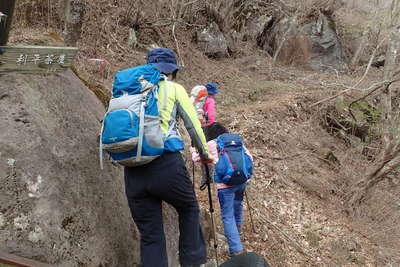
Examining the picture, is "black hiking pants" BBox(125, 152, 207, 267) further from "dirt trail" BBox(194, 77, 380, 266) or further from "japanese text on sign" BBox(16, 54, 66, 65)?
"dirt trail" BBox(194, 77, 380, 266)

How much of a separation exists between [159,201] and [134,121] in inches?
31.4

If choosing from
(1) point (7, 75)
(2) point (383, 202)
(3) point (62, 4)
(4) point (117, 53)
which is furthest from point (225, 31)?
(1) point (7, 75)

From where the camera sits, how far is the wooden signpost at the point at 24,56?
2.85 meters

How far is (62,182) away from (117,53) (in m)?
8.85

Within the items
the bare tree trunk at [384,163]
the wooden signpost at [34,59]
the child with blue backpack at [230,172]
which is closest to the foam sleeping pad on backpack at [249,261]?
the child with blue backpack at [230,172]

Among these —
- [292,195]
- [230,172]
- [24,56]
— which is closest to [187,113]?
[24,56]

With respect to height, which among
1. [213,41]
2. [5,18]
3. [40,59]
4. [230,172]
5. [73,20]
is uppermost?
[5,18]

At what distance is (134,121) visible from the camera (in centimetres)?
295

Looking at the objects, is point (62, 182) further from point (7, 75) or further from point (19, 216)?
point (7, 75)

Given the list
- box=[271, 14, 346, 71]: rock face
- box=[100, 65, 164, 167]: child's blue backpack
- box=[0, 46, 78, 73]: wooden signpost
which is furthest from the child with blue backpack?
box=[271, 14, 346, 71]: rock face

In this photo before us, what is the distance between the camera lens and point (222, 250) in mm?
5535

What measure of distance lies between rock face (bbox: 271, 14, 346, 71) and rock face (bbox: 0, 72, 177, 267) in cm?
1691

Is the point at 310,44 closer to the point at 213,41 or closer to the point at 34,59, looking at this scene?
the point at 213,41

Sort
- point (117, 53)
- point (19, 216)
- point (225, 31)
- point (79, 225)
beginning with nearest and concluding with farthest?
point (19, 216)
point (79, 225)
point (117, 53)
point (225, 31)
